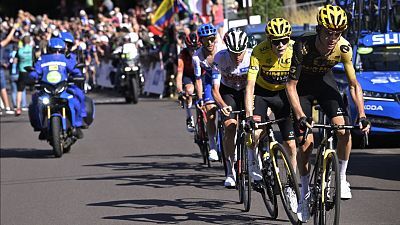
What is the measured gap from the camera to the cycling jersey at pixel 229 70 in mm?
11648

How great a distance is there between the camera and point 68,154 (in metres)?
18.0

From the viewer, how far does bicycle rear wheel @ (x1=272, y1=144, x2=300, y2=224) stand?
927 cm

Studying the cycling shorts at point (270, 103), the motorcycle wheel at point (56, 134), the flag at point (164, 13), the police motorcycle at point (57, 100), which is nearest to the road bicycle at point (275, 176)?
the cycling shorts at point (270, 103)

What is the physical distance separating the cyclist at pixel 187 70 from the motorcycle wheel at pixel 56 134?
2.40 metres

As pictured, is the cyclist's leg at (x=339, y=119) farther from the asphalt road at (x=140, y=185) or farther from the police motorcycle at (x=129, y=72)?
the police motorcycle at (x=129, y=72)

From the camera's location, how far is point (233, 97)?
39.0 ft

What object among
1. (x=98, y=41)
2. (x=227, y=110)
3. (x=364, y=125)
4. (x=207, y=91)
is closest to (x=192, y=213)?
(x=227, y=110)

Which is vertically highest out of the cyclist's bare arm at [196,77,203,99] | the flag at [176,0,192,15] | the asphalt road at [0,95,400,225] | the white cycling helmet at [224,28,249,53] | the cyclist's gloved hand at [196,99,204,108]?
the flag at [176,0,192,15]

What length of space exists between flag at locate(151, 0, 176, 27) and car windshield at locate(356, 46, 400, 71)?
14.9 m

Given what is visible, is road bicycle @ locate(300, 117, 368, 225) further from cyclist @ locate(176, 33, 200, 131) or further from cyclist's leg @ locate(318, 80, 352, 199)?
cyclist @ locate(176, 33, 200, 131)

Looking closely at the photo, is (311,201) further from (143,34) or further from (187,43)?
(143,34)

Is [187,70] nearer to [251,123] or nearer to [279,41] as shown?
[279,41]

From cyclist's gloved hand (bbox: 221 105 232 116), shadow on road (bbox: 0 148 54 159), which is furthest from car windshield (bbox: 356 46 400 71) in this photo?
cyclist's gloved hand (bbox: 221 105 232 116)

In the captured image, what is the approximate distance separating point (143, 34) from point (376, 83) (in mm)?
18533
